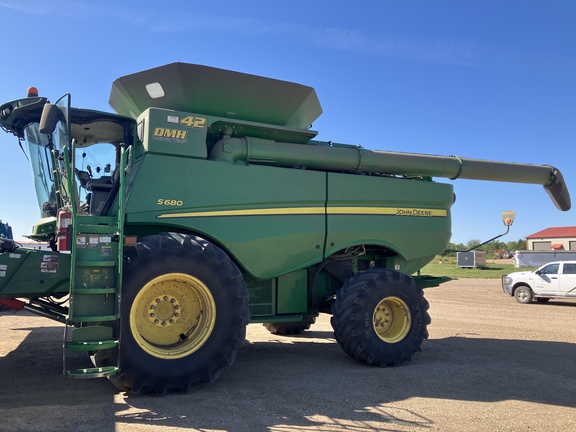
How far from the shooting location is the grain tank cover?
6148 millimetres

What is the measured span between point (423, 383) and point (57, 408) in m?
4.00

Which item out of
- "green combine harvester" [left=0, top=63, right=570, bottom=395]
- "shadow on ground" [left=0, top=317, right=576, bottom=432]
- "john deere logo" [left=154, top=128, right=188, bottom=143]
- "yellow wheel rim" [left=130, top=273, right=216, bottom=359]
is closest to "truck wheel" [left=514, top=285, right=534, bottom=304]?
"shadow on ground" [left=0, top=317, right=576, bottom=432]

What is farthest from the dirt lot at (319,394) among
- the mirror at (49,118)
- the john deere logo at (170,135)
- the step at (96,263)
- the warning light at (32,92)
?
the warning light at (32,92)

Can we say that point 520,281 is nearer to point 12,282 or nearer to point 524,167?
point 524,167

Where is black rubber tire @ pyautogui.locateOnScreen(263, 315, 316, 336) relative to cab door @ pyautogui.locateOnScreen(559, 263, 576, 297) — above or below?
below

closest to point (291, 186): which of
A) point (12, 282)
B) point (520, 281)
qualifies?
point (12, 282)

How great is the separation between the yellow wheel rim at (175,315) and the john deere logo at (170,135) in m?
1.74

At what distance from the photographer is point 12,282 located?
16.2ft

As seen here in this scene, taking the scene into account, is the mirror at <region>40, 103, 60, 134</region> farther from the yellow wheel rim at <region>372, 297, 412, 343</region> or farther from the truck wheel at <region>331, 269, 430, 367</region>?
the yellow wheel rim at <region>372, 297, 412, 343</region>

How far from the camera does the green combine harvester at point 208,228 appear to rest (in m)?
4.86

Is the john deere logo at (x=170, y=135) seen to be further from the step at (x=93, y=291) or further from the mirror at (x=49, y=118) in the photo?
the step at (x=93, y=291)

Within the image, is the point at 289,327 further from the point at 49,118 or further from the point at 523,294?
the point at 523,294

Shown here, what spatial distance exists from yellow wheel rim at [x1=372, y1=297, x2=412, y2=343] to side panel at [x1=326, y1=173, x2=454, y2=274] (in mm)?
846

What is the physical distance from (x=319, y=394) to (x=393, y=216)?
3222mm
